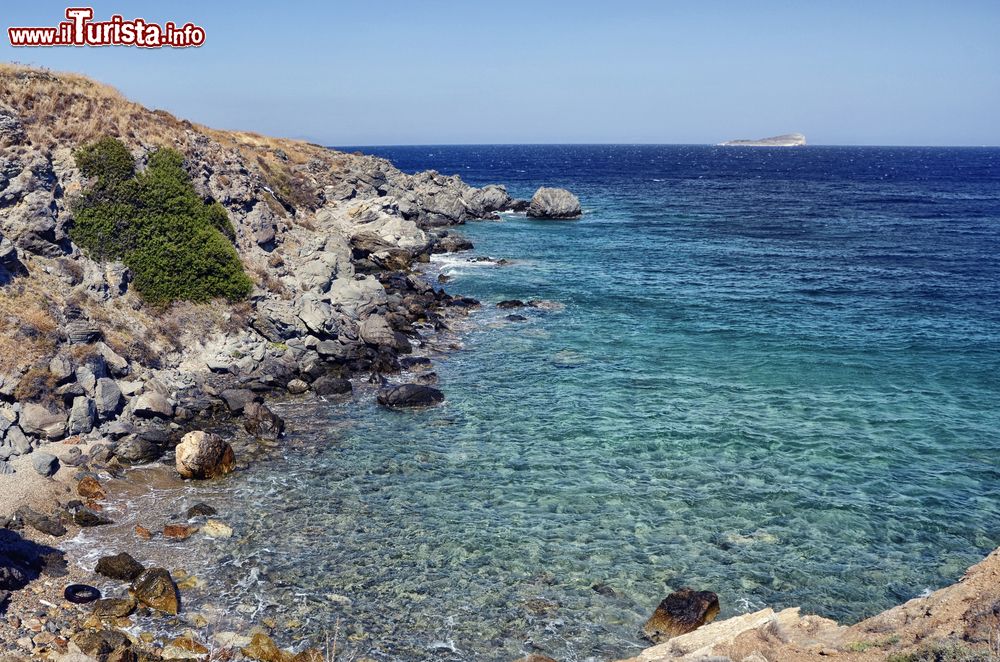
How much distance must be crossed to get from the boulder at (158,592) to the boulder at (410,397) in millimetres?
14618

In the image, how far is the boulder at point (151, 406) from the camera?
29031 mm

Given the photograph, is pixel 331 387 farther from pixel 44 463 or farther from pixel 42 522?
pixel 42 522

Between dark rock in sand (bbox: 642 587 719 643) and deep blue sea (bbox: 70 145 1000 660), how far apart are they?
49cm

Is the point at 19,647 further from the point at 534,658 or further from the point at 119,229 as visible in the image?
the point at 119,229

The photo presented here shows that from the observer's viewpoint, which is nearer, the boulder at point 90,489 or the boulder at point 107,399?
the boulder at point 90,489

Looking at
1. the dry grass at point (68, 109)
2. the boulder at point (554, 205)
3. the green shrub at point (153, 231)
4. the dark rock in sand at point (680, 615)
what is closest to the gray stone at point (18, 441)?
the green shrub at point (153, 231)

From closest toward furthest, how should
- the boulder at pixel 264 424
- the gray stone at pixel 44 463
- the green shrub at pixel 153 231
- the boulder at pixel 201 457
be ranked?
the gray stone at pixel 44 463 → the boulder at pixel 201 457 → the boulder at pixel 264 424 → the green shrub at pixel 153 231

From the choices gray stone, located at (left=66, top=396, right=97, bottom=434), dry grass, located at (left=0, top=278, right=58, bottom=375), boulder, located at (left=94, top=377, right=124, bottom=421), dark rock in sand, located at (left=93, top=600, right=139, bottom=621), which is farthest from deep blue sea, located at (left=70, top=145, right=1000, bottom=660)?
dry grass, located at (left=0, top=278, right=58, bottom=375)

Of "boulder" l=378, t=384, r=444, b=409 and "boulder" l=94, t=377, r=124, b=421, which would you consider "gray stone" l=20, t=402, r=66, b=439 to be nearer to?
"boulder" l=94, t=377, r=124, b=421

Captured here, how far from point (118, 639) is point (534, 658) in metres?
9.59

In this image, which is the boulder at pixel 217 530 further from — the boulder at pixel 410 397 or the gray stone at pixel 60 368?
the boulder at pixel 410 397

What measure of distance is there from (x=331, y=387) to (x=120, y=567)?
15529 millimetres

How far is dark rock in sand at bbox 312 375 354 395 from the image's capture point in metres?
34.3

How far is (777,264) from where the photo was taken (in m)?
66.2
